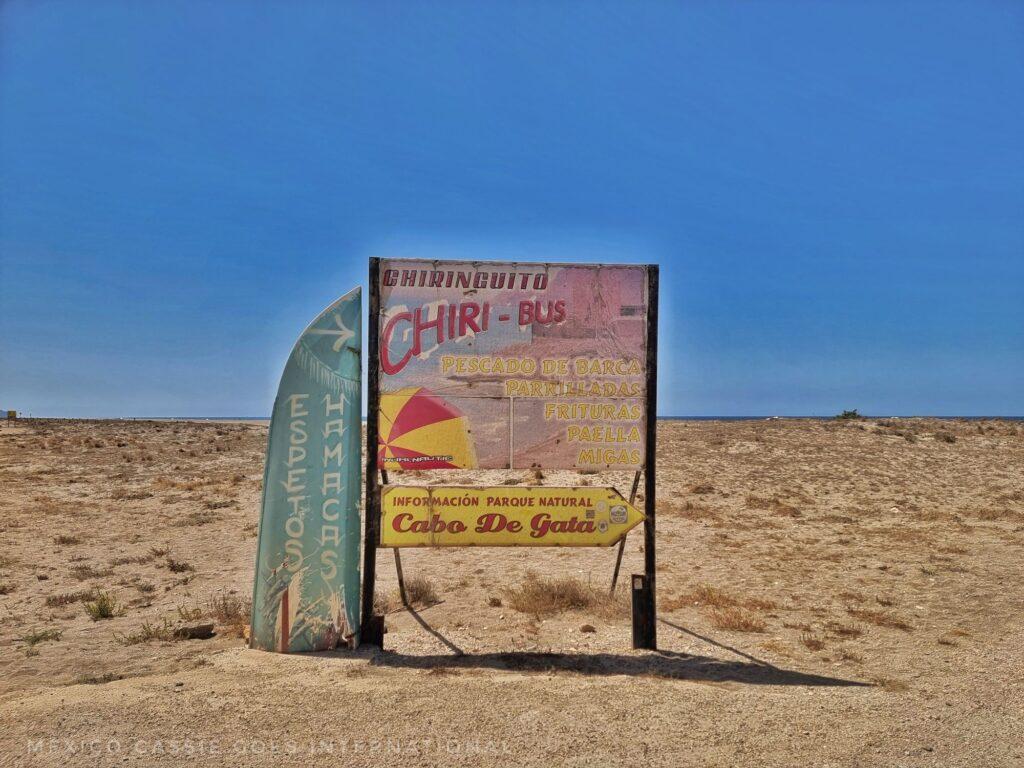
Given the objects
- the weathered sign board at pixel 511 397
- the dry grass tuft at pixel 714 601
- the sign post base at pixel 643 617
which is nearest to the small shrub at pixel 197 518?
the weathered sign board at pixel 511 397

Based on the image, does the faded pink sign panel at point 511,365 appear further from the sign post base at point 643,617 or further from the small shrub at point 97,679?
the small shrub at point 97,679

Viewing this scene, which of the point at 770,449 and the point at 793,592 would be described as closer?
the point at 793,592

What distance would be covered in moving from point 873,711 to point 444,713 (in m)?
3.43

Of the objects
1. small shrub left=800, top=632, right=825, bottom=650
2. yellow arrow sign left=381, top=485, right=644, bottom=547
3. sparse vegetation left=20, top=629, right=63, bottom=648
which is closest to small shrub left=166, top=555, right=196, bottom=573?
sparse vegetation left=20, top=629, right=63, bottom=648

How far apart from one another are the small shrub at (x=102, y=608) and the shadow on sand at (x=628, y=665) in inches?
156

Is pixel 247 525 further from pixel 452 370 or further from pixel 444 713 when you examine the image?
pixel 444 713

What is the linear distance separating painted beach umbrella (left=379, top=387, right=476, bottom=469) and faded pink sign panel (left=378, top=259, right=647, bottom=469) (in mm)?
11

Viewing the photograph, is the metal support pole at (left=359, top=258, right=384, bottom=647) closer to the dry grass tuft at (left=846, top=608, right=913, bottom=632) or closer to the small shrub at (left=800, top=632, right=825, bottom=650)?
the small shrub at (left=800, top=632, right=825, bottom=650)

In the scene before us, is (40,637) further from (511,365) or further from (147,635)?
(511,365)

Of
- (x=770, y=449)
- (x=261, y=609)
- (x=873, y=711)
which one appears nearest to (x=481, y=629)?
(x=261, y=609)

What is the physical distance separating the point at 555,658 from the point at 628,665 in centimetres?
73

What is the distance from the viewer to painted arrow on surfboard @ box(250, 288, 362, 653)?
21.4 feet

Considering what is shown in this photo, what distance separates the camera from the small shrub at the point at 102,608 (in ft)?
26.6

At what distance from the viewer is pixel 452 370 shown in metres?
7.30
